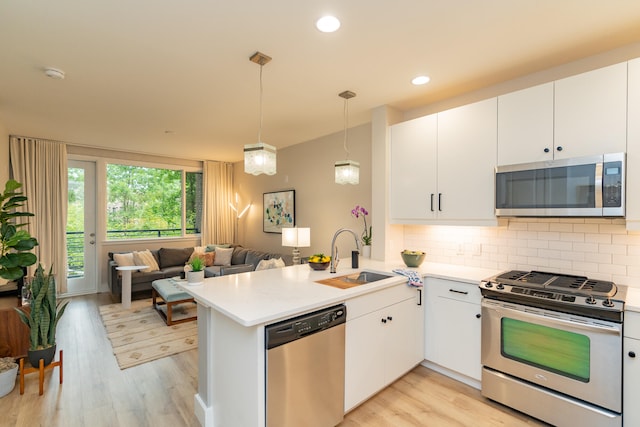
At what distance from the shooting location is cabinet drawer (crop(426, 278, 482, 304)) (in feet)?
8.11

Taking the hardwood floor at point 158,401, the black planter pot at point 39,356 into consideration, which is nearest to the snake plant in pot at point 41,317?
the black planter pot at point 39,356

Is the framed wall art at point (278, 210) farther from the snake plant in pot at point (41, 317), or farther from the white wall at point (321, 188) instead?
the snake plant in pot at point (41, 317)

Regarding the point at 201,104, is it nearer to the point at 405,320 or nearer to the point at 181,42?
the point at 181,42

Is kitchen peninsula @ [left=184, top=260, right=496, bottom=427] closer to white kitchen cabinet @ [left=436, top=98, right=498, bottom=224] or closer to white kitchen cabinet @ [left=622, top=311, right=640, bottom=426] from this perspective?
white kitchen cabinet @ [left=436, top=98, right=498, bottom=224]

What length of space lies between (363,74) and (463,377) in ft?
9.00

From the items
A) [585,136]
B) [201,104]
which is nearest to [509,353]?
[585,136]

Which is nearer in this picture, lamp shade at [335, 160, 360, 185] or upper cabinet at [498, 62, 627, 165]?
upper cabinet at [498, 62, 627, 165]

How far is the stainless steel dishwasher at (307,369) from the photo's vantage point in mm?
1643

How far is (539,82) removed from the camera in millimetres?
2588

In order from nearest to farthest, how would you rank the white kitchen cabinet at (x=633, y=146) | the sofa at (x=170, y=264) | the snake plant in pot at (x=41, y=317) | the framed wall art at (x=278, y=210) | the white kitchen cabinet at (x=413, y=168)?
the white kitchen cabinet at (x=633, y=146), the snake plant in pot at (x=41, y=317), the white kitchen cabinet at (x=413, y=168), the sofa at (x=170, y=264), the framed wall art at (x=278, y=210)

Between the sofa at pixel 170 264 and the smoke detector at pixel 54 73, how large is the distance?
2817 millimetres

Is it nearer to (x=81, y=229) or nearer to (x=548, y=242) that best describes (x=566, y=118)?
(x=548, y=242)

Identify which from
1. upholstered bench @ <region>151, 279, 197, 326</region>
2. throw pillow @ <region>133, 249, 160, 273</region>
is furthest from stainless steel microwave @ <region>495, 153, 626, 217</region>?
throw pillow @ <region>133, 249, 160, 273</region>

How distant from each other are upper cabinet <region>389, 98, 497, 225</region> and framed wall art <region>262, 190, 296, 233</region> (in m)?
2.40
